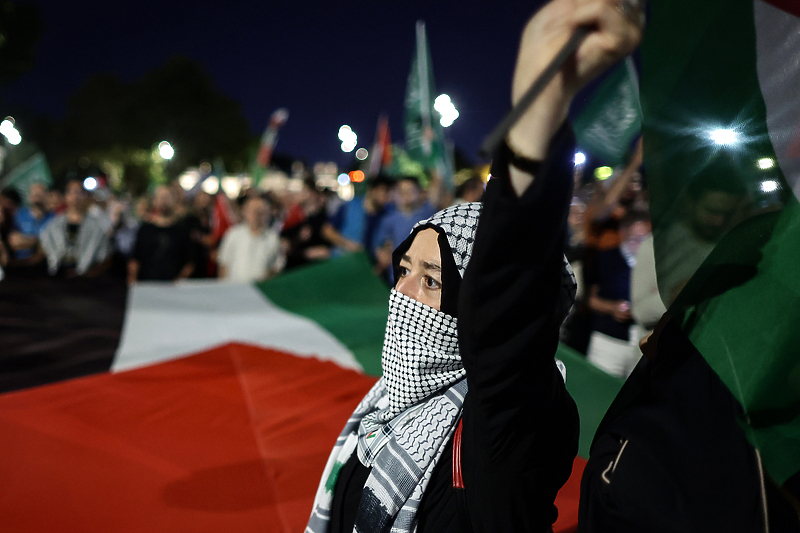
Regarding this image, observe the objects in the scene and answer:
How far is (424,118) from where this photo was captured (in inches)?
325

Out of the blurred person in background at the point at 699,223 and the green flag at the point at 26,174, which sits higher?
the blurred person in background at the point at 699,223

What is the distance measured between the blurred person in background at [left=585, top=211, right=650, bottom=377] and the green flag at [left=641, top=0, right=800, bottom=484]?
2930mm

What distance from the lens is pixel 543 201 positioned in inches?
32.4

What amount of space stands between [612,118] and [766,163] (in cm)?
563

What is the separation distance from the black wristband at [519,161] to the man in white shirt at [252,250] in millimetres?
5546

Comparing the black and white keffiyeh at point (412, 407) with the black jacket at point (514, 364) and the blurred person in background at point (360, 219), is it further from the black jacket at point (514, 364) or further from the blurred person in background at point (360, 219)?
the blurred person in background at point (360, 219)

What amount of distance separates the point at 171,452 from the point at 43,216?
7.46 meters

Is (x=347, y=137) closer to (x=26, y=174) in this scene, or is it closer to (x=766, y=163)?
(x=26, y=174)

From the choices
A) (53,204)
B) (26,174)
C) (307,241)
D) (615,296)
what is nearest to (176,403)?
(615,296)

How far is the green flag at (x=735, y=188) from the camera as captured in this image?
99cm

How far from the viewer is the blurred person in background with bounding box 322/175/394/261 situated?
7305 millimetres

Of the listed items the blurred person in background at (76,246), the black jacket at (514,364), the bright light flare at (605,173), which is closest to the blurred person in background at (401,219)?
the bright light flare at (605,173)

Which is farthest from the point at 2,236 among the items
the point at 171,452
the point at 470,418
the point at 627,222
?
the point at 470,418

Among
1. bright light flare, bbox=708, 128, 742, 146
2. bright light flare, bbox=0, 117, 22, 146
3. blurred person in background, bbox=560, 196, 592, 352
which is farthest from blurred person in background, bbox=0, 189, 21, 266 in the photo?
bright light flare, bbox=0, 117, 22, 146
